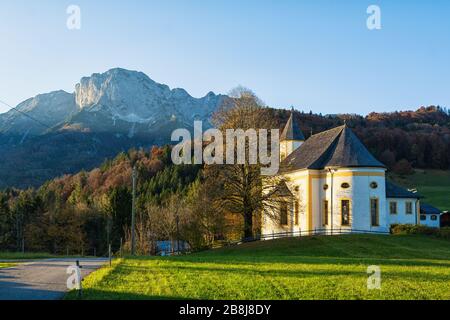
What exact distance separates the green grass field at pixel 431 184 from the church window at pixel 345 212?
5065cm

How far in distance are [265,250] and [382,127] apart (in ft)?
372

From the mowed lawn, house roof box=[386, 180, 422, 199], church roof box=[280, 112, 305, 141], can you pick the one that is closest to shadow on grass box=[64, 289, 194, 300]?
the mowed lawn

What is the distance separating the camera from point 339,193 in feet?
149

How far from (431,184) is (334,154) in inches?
2920

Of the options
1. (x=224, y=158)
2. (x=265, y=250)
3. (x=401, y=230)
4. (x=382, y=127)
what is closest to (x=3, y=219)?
(x=224, y=158)

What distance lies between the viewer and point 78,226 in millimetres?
76312

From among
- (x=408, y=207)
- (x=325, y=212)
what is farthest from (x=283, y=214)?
(x=408, y=207)

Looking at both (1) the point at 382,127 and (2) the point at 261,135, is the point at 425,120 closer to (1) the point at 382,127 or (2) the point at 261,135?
(1) the point at 382,127

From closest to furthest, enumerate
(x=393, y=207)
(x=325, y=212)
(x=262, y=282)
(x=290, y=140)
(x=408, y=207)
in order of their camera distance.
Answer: (x=262, y=282)
(x=325, y=212)
(x=393, y=207)
(x=408, y=207)
(x=290, y=140)

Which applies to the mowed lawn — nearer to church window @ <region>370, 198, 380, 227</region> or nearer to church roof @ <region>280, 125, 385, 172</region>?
church window @ <region>370, 198, 380, 227</region>

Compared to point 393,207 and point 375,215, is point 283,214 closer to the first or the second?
point 375,215

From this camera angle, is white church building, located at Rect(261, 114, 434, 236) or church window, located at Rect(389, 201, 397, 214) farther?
church window, located at Rect(389, 201, 397, 214)

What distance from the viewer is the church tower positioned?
59094 millimetres

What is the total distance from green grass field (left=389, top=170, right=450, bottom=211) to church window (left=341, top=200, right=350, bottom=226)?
50651 mm
